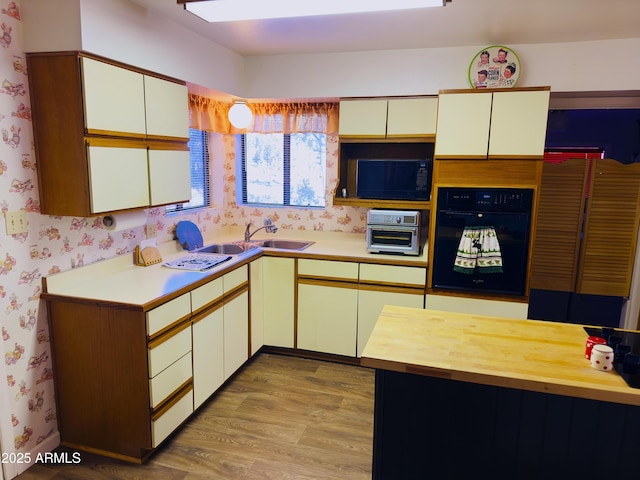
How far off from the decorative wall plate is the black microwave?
2.17 feet

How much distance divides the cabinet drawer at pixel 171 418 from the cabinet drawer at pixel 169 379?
9cm

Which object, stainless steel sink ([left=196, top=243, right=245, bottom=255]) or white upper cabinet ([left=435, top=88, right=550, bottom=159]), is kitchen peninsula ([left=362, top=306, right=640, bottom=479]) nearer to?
white upper cabinet ([left=435, top=88, right=550, bottom=159])

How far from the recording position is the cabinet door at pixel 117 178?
2.18 metres

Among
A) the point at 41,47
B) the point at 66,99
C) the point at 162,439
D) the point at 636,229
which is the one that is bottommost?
the point at 162,439

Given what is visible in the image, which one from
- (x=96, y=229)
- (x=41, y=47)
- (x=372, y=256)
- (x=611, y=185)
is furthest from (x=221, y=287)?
(x=611, y=185)

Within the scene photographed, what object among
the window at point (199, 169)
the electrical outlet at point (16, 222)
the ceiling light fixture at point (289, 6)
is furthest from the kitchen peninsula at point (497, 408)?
the window at point (199, 169)

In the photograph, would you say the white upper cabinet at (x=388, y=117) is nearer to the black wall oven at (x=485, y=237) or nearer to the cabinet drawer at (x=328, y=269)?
the black wall oven at (x=485, y=237)

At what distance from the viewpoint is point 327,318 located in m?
3.43

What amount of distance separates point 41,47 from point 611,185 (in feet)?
12.7

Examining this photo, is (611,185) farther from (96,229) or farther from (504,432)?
(96,229)

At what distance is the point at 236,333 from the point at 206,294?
55 centimetres

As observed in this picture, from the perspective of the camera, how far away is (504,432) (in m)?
1.68

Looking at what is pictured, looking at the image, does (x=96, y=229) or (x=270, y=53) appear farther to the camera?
(x=270, y=53)

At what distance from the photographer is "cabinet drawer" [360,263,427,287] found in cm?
319
